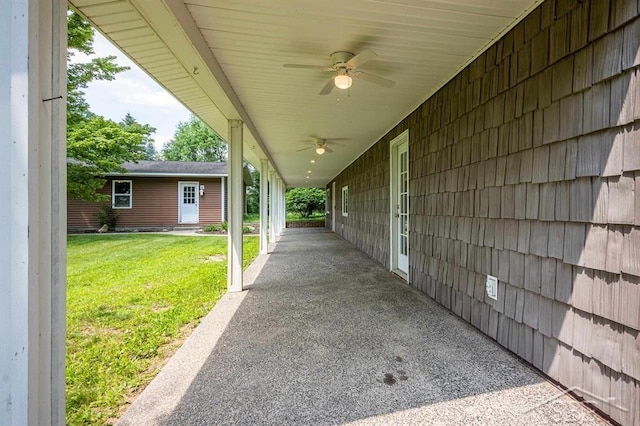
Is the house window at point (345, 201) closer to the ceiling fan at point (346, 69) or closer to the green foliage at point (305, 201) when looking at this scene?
the ceiling fan at point (346, 69)

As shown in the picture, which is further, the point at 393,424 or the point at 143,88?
the point at 143,88

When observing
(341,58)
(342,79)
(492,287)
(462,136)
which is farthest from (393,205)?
(341,58)

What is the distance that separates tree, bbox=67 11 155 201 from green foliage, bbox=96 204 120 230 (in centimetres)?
178

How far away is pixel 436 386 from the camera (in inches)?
72.1

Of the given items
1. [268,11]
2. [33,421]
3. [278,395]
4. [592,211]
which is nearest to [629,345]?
[592,211]

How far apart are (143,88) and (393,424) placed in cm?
2594

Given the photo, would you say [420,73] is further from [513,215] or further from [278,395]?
[278,395]

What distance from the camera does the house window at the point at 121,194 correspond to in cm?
1229

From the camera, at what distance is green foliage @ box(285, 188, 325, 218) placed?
24203mm

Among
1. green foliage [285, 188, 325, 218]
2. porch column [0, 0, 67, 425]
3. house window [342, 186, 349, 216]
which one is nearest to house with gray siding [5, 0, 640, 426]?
porch column [0, 0, 67, 425]

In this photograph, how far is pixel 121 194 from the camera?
12352 mm

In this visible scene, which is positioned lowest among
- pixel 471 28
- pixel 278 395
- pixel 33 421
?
pixel 278 395

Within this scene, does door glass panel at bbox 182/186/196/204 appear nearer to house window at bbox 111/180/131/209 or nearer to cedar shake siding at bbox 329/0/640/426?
house window at bbox 111/180/131/209

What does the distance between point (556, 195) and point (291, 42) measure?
219 centimetres
